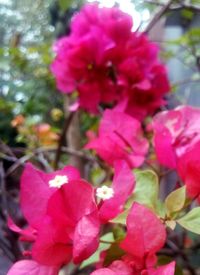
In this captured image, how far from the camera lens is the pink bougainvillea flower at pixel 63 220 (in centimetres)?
35

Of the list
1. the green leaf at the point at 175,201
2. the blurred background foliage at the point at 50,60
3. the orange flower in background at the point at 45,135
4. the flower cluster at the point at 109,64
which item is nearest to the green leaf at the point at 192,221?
the green leaf at the point at 175,201

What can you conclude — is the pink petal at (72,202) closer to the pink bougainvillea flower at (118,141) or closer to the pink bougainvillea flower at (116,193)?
the pink bougainvillea flower at (116,193)

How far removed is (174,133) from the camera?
1.60 ft

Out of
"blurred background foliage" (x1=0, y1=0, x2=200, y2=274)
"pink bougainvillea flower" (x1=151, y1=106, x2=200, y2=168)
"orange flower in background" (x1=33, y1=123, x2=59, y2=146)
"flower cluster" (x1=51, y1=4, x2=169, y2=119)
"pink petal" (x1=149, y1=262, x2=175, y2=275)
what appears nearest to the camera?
"pink petal" (x1=149, y1=262, x2=175, y2=275)

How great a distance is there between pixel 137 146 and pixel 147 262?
0.68ft

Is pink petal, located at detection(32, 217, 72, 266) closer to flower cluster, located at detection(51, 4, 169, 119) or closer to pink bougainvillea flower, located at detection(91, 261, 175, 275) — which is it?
pink bougainvillea flower, located at detection(91, 261, 175, 275)

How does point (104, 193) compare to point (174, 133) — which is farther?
point (174, 133)

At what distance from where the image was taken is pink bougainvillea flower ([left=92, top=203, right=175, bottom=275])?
1.09 feet

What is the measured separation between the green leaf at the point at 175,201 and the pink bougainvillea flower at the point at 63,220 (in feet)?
0.21

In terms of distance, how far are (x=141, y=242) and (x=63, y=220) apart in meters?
0.06

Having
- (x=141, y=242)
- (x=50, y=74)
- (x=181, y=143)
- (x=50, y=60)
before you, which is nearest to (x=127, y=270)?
(x=141, y=242)

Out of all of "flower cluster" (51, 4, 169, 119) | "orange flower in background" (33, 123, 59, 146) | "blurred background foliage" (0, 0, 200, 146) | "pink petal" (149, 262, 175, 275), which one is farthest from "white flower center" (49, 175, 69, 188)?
"orange flower in background" (33, 123, 59, 146)

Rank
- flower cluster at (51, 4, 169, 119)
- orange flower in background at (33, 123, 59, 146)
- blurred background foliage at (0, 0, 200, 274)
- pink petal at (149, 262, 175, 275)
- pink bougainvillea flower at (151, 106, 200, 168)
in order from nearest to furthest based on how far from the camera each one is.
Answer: pink petal at (149, 262, 175, 275)
pink bougainvillea flower at (151, 106, 200, 168)
flower cluster at (51, 4, 169, 119)
blurred background foliage at (0, 0, 200, 274)
orange flower in background at (33, 123, 59, 146)

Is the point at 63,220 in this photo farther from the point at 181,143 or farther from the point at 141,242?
the point at 181,143
